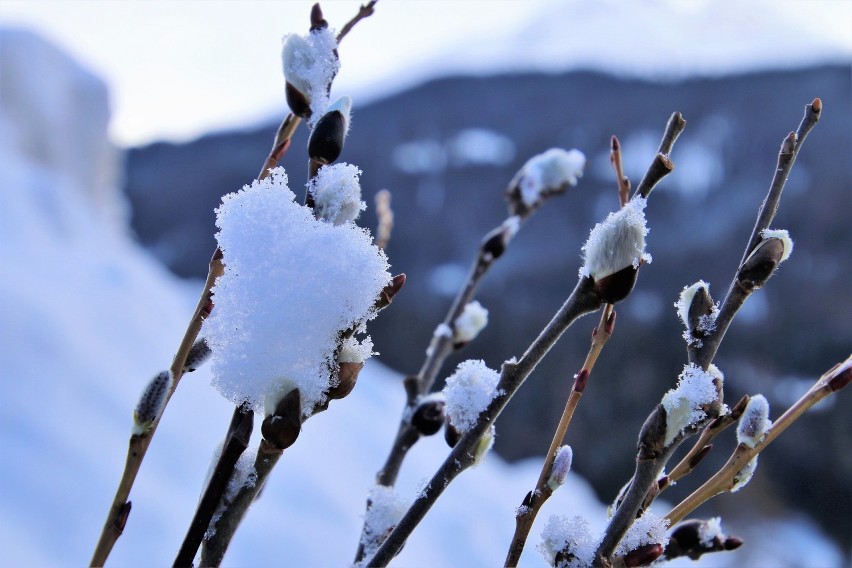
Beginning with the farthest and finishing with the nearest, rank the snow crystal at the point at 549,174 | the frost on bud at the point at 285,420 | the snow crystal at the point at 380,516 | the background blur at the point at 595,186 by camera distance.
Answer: the background blur at the point at 595,186, the snow crystal at the point at 549,174, the snow crystal at the point at 380,516, the frost on bud at the point at 285,420

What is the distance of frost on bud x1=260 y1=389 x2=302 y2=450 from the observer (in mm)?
185

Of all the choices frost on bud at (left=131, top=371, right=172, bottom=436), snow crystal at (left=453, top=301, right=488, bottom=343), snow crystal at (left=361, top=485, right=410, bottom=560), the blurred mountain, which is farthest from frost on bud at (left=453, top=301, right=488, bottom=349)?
the blurred mountain

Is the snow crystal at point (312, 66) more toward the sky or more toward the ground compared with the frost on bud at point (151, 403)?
more toward the sky

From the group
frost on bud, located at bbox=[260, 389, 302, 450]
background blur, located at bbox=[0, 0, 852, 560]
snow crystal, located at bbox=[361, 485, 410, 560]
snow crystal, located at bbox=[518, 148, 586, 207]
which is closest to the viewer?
frost on bud, located at bbox=[260, 389, 302, 450]

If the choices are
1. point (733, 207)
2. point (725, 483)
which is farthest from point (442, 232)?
point (725, 483)

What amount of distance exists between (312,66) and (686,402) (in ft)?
0.62

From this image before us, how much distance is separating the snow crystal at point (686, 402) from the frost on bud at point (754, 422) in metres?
0.05

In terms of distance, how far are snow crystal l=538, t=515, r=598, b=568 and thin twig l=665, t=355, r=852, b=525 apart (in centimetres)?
5

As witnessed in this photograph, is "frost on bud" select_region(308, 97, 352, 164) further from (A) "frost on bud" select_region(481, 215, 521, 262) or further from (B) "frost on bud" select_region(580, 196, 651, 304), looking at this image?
(A) "frost on bud" select_region(481, 215, 521, 262)

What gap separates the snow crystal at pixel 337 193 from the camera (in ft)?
0.71

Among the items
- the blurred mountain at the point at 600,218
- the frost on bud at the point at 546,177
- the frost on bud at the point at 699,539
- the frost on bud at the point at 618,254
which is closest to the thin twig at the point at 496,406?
the frost on bud at the point at 618,254

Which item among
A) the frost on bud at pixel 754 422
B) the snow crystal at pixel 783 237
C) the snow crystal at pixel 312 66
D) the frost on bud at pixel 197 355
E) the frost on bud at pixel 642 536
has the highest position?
the snow crystal at pixel 312 66

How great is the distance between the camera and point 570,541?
0.24 meters

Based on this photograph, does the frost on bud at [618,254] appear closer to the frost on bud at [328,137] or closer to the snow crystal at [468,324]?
the frost on bud at [328,137]
